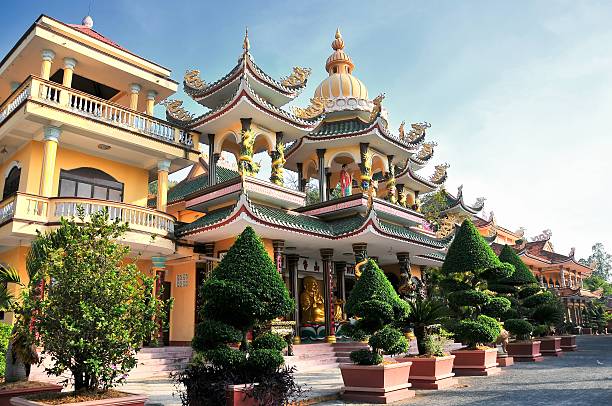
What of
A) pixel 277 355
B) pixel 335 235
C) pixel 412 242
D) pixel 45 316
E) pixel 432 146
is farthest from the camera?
pixel 432 146

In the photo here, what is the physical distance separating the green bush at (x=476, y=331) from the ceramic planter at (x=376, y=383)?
3724 mm

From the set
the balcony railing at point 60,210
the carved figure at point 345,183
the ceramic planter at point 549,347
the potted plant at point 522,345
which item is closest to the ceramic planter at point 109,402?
the balcony railing at point 60,210

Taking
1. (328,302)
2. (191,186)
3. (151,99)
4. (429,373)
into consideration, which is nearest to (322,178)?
(191,186)

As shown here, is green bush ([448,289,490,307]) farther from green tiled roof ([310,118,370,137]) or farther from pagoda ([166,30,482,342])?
green tiled roof ([310,118,370,137])

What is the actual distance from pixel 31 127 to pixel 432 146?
2023 centimetres

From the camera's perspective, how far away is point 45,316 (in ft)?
22.6

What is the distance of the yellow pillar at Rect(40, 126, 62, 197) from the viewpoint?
14359mm

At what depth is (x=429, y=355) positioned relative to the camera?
11.4 m

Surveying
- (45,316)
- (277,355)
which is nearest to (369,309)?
(277,355)

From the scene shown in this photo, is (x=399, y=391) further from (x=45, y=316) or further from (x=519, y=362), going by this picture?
(x=519, y=362)

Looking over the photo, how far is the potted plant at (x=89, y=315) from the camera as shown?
264 inches

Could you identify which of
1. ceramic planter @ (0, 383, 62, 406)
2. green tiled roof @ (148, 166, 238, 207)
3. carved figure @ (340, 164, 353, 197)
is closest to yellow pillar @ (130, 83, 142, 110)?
green tiled roof @ (148, 166, 238, 207)

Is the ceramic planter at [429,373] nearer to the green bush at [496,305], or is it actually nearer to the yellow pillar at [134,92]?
the green bush at [496,305]

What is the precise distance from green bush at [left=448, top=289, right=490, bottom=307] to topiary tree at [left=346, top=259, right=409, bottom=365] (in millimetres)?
3678
